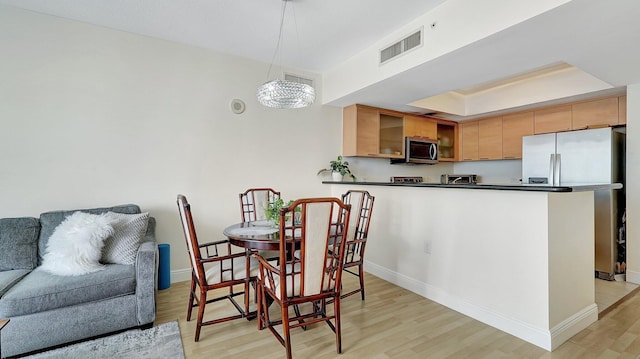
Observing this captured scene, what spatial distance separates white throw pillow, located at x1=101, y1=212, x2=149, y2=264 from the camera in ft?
7.88

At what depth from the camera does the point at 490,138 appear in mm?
5188

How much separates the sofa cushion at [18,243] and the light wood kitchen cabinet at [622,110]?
21.1 ft

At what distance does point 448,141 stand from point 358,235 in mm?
3758

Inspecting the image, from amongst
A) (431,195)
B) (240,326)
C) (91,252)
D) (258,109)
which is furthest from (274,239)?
(258,109)

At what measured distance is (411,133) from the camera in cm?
493

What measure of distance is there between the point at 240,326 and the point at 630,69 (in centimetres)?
438

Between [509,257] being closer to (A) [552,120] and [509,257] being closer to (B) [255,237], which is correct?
(B) [255,237]

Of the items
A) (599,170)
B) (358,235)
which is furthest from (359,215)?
(599,170)

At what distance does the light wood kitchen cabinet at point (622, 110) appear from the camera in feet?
12.0

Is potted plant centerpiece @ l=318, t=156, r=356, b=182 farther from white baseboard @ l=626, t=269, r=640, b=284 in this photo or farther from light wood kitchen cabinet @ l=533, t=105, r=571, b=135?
white baseboard @ l=626, t=269, r=640, b=284

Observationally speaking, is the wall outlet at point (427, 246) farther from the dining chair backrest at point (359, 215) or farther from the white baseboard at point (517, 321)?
the dining chair backrest at point (359, 215)

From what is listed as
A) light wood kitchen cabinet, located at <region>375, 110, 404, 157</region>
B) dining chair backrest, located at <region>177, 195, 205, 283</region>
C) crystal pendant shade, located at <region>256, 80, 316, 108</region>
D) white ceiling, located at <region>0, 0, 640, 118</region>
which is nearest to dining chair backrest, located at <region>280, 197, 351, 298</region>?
dining chair backrest, located at <region>177, 195, 205, 283</region>

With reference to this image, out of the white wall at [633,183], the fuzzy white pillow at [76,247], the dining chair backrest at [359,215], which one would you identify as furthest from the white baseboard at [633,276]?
the fuzzy white pillow at [76,247]

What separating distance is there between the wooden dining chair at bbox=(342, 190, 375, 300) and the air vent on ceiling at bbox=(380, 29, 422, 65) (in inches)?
57.9
